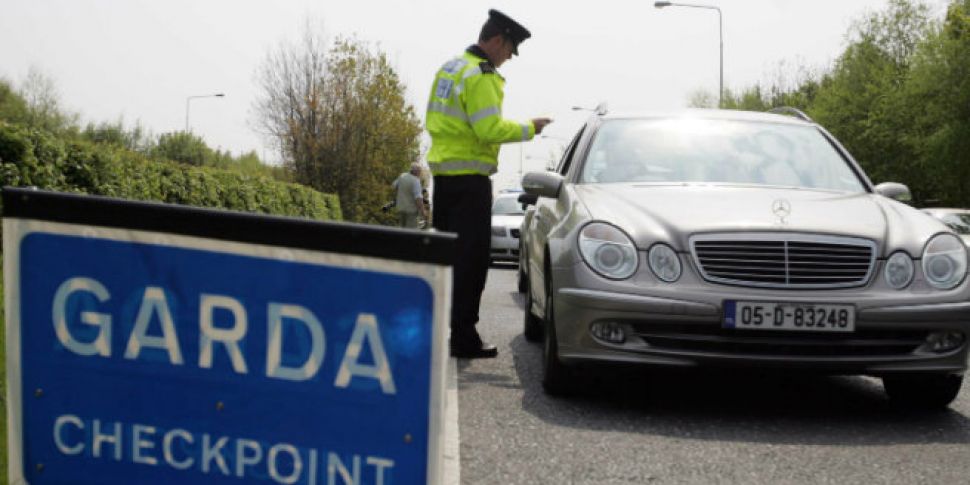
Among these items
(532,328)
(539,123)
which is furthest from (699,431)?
(532,328)

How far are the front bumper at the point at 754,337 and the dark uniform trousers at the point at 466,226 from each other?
1.61m

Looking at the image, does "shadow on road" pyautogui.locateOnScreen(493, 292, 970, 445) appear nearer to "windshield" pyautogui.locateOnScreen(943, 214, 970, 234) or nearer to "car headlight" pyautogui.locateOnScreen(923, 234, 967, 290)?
"car headlight" pyautogui.locateOnScreen(923, 234, 967, 290)

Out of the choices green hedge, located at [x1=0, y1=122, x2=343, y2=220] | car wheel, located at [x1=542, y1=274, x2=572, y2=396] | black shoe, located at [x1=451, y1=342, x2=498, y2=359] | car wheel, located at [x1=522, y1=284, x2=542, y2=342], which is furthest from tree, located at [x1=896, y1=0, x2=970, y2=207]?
car wheel, located at [x1=542, y1=274, x2=572, y2=396]

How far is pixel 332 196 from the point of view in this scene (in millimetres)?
40688

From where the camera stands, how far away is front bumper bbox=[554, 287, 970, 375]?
17.7 ft

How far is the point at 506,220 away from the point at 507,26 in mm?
15592

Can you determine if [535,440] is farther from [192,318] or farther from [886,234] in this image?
[192,318]

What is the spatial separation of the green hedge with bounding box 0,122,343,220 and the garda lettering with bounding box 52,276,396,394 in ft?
31.0

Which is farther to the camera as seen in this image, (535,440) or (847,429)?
(847,429)

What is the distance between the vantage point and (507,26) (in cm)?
714

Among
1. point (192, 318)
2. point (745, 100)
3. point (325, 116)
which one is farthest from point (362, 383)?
point (745, 100)

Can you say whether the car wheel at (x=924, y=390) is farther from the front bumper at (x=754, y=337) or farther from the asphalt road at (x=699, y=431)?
the front bumper at (x=754, y=337)

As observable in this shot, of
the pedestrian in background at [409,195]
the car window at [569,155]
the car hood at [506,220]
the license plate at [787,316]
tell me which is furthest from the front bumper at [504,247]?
the license plate at [787,316]

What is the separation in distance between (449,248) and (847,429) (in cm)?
401
